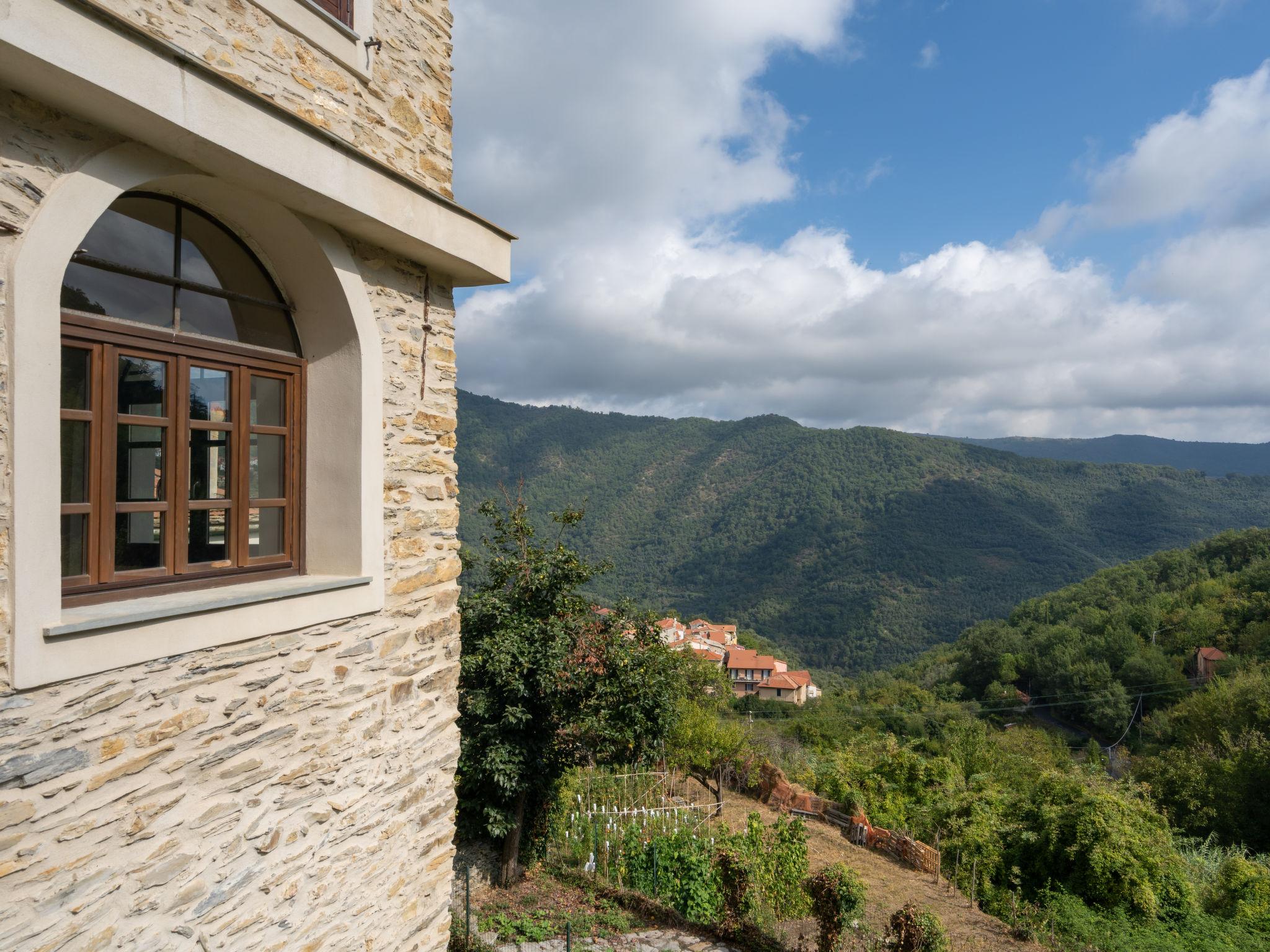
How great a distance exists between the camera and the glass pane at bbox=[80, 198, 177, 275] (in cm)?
240

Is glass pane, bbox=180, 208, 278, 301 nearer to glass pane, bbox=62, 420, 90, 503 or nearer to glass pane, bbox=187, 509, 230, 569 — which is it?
glass pane, bbox=62, 420, 90, 503

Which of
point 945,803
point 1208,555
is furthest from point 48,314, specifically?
point 1208,555

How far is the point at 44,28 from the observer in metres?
1.91

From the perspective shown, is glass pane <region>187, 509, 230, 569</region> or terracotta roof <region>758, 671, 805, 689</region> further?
terracotta roof <region>758, 671, 805, 689</region>

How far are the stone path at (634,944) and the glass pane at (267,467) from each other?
6.04m

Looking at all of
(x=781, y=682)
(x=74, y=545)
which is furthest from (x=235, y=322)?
(x=781, y=682)

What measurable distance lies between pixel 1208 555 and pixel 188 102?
7168cm

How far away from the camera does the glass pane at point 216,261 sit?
2.74 metres

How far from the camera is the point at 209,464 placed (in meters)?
2.80

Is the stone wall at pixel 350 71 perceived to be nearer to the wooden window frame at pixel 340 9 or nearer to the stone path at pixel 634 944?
the wooden window frame at pixel 340 9

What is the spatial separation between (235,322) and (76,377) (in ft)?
2.46

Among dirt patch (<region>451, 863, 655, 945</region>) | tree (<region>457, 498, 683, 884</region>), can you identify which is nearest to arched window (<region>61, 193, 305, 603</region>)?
tree (<region>457, 498, 683, 884</region>)

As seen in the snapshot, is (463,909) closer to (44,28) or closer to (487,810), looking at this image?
(487,810)

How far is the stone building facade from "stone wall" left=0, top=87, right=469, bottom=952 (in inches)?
0.4
